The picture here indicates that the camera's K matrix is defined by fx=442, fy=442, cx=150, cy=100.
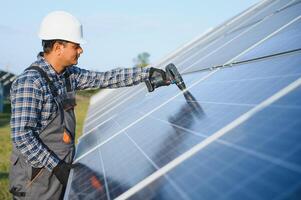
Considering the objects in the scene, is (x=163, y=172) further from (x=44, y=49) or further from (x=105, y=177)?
(x=44, y=49)

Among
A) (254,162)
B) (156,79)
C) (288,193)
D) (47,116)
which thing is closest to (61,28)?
(47,116)

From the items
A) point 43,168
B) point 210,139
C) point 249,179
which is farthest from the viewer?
point 43,168

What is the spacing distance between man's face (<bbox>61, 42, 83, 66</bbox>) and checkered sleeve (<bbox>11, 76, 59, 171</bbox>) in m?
0.46

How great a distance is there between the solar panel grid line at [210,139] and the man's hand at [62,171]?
58.3 inches

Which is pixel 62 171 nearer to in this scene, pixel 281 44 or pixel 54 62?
pixel 54 62

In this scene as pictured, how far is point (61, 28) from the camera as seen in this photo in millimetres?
4277

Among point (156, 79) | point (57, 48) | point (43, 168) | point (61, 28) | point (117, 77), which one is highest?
point (61, 28)

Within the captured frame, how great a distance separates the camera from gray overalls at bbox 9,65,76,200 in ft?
13.3

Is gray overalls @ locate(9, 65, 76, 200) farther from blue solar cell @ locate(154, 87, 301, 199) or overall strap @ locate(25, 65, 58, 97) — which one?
blue solar cell @ locate(154, 87, 301, 199)

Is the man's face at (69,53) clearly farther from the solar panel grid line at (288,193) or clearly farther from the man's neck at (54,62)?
the solar panel grid line at (288,193)

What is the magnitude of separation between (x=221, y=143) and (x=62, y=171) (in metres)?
2.09

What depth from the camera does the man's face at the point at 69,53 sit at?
4.17m

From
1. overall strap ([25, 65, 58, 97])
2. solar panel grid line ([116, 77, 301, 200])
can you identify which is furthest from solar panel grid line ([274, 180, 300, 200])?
overall strap ([25, 65, 58, 97])

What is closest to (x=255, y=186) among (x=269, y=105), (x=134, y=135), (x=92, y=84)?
(x=269, y=105)
